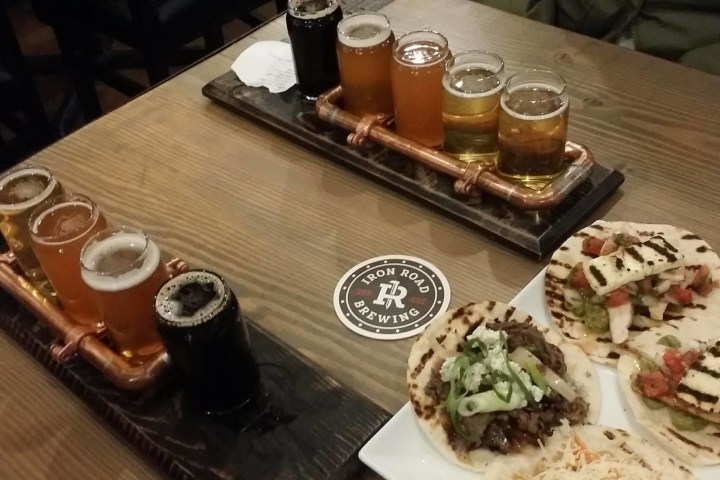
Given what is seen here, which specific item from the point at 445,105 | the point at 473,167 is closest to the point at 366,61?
the point at 445,105

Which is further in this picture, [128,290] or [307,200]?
[307,200]

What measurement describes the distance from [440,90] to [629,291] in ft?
1.65

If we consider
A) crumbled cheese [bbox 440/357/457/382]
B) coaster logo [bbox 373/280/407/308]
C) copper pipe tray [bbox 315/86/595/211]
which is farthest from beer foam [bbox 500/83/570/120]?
crumbled cheese [bbox 440/357/457/382]

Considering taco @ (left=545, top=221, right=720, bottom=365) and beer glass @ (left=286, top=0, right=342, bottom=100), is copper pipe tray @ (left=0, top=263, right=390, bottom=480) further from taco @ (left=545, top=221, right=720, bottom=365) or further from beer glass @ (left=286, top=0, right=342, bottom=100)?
beer glass @ (left=286, top=0, right=342, bottom=100)

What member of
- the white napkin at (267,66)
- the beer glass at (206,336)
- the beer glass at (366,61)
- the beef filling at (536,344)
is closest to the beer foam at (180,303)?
the beer glass at (206,336)

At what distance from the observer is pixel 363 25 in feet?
5.00

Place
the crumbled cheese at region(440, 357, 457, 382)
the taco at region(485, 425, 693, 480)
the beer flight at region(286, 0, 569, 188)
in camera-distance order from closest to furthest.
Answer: the taco at region(485, 425, 693, 480) → the crumbled cheese at region(440, 357, 457, 382) → the beer flight at region(286, 0, 569, 188)

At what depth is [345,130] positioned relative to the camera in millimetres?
1564

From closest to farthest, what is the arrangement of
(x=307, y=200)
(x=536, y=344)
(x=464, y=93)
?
(x=536, y=344)
(x=464, y=93)
(x=307, y=200)

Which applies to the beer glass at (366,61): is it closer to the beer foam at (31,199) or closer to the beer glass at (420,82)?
the beer glass at (420,82)

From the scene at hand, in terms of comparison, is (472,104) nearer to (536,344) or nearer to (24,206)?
(536,344)

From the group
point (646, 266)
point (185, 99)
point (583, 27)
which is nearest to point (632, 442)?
point (646, 266)

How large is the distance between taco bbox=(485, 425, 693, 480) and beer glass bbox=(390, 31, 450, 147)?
0.66 meters

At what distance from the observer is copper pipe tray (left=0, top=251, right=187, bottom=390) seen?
3.62 feet
